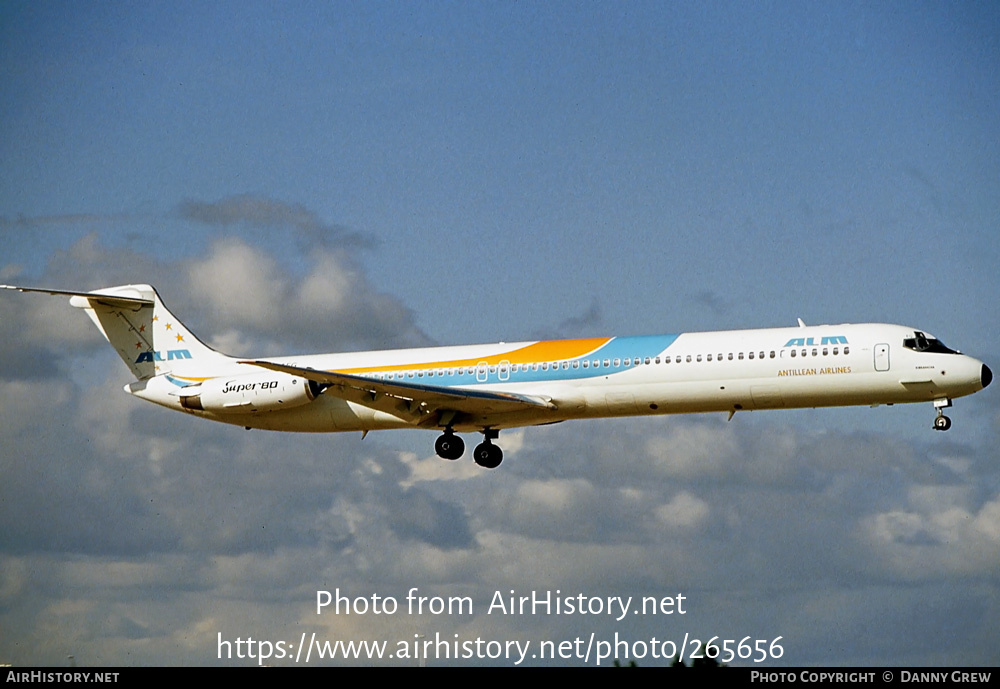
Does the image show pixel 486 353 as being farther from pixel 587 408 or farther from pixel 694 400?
pixel 694 400

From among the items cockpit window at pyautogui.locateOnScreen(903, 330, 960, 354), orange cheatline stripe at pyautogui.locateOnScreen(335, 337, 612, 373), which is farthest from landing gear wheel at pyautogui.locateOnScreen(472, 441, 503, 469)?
cockpit window at pyautogui.locateOnScreen(903, 330, 960, 354)

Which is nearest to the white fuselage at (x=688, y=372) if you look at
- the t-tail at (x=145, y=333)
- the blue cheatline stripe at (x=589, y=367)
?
the blue cheatline stripe at (x=589, y=367)

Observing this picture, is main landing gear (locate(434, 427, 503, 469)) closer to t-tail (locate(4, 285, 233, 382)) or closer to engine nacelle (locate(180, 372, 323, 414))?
engine nacelle (locate(180, 372, 323, 414))

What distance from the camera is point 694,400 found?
43.0 metres

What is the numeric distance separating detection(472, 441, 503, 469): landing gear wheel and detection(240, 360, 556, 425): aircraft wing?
7.77 feet

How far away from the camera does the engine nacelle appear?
47562 millimetres

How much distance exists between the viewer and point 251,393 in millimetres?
48156

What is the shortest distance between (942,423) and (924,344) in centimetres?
225

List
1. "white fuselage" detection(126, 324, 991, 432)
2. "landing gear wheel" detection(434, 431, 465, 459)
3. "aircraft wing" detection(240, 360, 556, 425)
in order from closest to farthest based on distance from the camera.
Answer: "white fuselage" detection(126, 324, 991, 432) < "aircraft wing" detection(240, 360, 556, 425) < "landing gear wheel" detection(434, 431, 465, 459)

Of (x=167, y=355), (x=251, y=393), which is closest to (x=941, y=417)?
(x=251, y=393)

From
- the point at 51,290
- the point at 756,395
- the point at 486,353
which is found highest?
the point at 51,290
